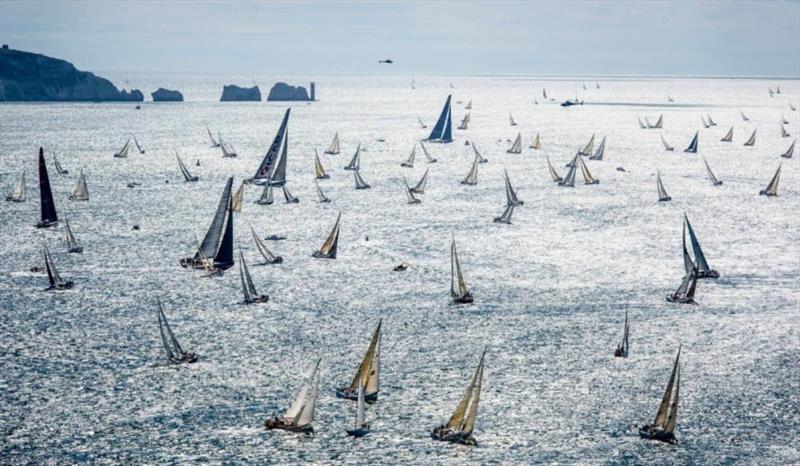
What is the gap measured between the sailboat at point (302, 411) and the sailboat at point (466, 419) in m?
5.21

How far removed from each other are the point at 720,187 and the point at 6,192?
82.3m

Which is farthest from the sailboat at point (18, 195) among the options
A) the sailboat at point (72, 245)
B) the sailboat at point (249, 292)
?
the sailboat at point (249, 292)

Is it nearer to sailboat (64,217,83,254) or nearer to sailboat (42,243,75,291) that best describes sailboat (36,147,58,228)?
sailboat (64,217,83,254)

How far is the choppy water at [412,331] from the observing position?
3747 cm

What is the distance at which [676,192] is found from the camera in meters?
106

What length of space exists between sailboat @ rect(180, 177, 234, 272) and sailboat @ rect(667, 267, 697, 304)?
30487mm

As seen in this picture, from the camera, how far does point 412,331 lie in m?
51.9

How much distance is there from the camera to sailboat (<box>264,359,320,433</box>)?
3794cm

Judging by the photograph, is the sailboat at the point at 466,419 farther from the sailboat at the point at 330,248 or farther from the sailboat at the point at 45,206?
the sailboat at the point at 45,206

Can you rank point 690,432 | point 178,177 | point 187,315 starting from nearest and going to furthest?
point 690,432
point 187,315
point 178,177

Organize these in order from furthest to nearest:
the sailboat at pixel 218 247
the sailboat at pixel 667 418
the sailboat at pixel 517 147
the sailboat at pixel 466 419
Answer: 1. the sailboat at pixel 517 147
2. the sailboat at pixel 218 247
3. the sailboat at pixel 667 418
4. the sailboat at pixel 466 419

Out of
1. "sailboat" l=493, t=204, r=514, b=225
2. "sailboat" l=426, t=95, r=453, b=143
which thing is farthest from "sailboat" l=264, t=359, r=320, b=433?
"sailboat" l=426, t=95, r=453, b=143

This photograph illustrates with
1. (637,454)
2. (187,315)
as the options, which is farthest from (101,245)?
(637,454)

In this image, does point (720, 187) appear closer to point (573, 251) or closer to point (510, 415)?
point (573, 251)
